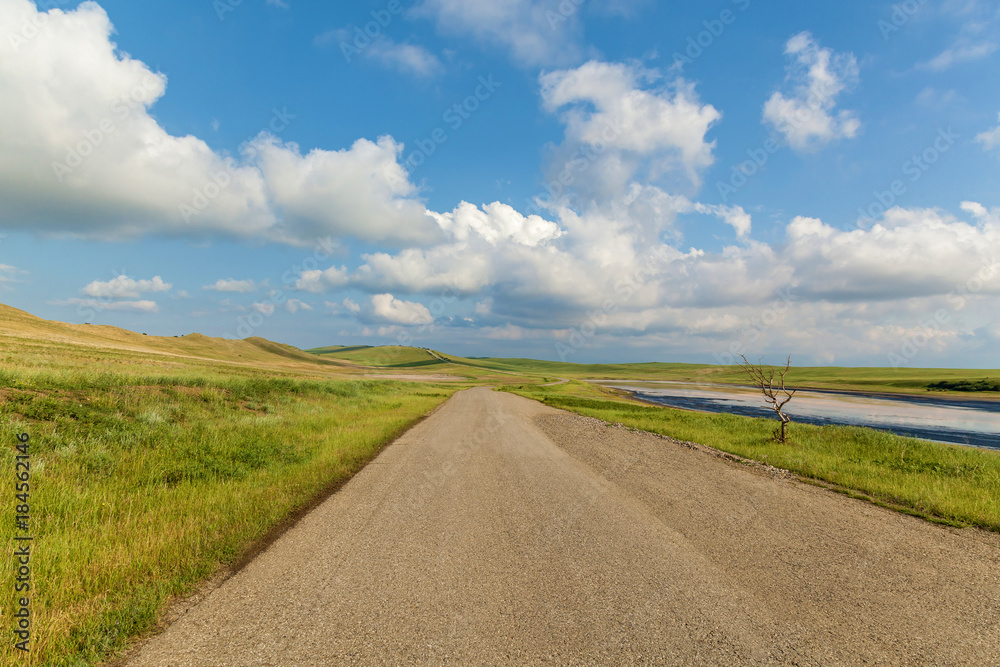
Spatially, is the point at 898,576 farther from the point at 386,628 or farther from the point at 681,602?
the point at 386,628

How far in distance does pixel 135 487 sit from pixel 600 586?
30.5 ft

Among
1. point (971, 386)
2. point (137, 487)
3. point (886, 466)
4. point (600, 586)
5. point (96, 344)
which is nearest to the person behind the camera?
point (600, 586)

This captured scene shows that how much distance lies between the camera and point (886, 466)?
1322 centimetres

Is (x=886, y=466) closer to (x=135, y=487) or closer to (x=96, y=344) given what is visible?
(x=135, y=487)

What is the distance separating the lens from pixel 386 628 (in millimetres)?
4234

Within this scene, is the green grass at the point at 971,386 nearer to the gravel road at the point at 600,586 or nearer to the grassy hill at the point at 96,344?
the gravel road at the point at 600,586

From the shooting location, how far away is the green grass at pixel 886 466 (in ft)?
28.5

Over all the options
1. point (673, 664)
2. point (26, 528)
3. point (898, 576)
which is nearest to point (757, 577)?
point (898, 576)

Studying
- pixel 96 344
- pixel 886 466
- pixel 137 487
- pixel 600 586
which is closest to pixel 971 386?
pixel 886 466

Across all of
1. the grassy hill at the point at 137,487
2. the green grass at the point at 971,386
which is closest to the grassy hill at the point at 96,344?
the grassy hill at the point at 137,487

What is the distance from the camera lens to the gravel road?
3.97m

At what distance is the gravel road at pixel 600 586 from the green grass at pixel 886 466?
1.07 metres

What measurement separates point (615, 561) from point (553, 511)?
237 centimetres

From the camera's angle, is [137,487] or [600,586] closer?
[600,586]
